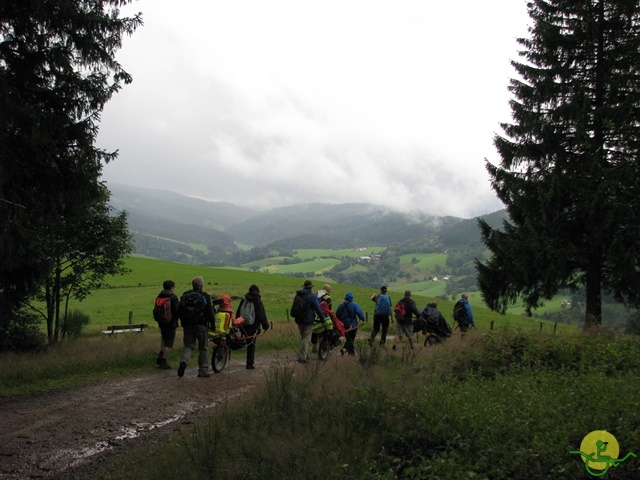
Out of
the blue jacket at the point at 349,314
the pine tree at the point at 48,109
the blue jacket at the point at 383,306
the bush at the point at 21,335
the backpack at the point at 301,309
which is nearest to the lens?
the pine tree at the point at 48,109

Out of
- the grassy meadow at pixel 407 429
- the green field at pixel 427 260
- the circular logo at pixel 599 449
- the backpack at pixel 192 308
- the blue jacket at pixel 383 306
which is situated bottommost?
the grassy meadow at pixel 407 429

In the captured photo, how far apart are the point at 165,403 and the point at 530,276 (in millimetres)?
12869

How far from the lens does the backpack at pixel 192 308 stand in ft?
33.6

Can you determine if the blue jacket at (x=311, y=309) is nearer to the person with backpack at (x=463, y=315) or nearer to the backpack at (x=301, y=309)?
the backpack at (x=301, y=309)

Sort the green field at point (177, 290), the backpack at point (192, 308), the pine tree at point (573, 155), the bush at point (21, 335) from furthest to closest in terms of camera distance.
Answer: the green field at point (177, 290)
the pine tree at point (573, 155)
the bush at point (21, 335)
the backpack at point (192, 308)

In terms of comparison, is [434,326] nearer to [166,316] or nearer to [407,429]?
[166,316]

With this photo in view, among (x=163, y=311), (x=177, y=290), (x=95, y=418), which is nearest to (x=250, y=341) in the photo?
(x=163, y=311)

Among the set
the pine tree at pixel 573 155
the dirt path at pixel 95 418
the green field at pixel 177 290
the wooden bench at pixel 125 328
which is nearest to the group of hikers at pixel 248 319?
the dirt path at pixel 95 418

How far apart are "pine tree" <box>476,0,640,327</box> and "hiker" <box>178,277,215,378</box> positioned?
10.5 m

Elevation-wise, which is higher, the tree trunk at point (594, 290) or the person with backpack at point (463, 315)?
the tree trunk at point (594, 290)

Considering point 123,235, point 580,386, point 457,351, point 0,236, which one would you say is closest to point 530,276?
point 457,351

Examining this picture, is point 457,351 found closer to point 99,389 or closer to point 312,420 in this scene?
point 312,420

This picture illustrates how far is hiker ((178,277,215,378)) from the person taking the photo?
10.2 metres

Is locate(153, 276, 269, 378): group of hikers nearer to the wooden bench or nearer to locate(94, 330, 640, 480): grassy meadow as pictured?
locate(94, 330, 640, 480): grassy meadow
